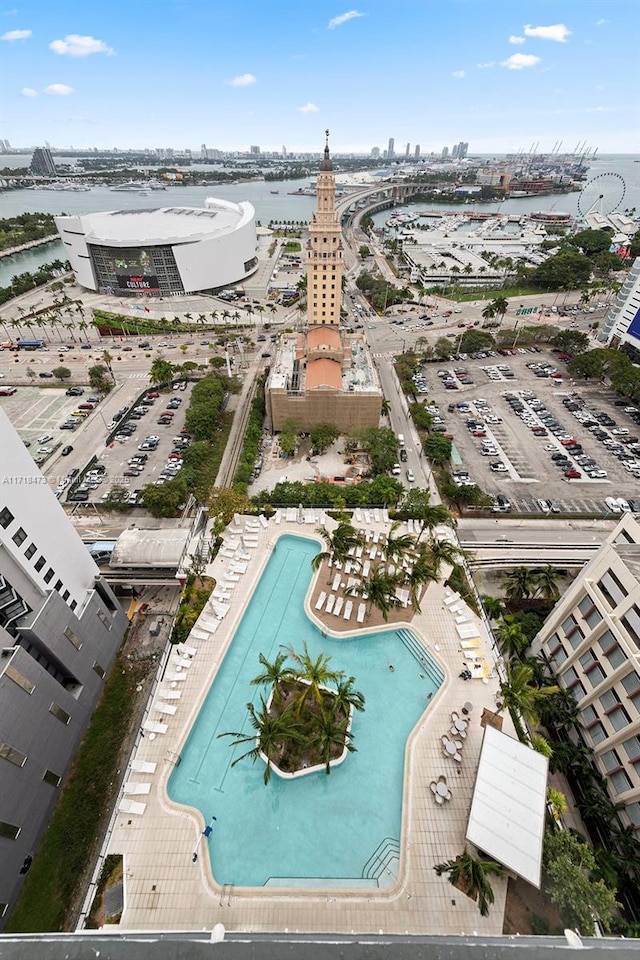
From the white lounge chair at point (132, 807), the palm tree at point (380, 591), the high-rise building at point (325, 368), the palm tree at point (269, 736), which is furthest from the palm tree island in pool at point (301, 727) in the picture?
the high-rise building at point (325, 368)

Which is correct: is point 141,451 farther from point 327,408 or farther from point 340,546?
point 340,546

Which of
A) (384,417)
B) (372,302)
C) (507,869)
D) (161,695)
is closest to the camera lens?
(507,869)

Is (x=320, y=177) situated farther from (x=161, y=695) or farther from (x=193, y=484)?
(x=161, y=695)

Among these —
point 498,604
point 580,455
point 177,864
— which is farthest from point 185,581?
point 580,455

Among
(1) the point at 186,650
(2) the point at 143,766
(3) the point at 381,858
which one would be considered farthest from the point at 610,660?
(2) the point at 143,766

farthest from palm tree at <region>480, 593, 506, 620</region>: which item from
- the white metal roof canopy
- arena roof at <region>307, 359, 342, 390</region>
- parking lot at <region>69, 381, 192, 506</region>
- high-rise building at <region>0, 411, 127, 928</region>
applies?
parking lot at <region>69, 381, 192, 506</region>

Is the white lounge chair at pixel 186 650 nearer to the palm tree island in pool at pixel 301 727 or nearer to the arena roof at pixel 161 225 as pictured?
the palm tree island in pool at pixel 301 727
